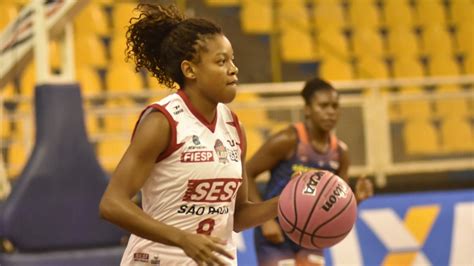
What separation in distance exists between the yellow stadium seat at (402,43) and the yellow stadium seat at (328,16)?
29.9 inches

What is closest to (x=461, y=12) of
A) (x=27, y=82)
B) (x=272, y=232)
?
(x=27, y=82)

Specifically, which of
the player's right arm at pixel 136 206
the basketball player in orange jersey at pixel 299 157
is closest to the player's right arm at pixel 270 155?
the basketball player in orange jersey at pixel 299 157

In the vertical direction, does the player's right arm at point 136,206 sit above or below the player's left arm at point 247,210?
above

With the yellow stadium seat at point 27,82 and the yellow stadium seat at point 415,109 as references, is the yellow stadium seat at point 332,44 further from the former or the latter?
the yellow stadium seat at point 27,82

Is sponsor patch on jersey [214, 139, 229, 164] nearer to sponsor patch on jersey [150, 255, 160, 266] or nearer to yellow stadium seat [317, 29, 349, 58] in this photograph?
sponsor patch on jersey [150, 255, 160, 266]

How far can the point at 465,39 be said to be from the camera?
50.1 ft

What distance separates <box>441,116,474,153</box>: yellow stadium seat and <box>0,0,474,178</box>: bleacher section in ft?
0.04

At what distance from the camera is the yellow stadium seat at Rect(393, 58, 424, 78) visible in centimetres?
1480

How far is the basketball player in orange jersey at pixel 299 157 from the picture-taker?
6883 millimetres

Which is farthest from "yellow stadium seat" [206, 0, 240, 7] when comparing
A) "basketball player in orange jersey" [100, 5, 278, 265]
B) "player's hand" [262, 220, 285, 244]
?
"basketball player in orange jersey" [100, 5, 278, 265]

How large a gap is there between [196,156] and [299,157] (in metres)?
2.81

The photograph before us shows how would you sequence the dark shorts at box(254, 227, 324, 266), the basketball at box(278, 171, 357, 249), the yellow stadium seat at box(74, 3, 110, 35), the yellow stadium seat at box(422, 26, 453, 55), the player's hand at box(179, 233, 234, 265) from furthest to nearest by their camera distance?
1. the yellow stadium seat at box(422, 26, 453, 55)
2. the yellow stadium seat at box(74, 3, 110, 35)
3. the dark shorts at box(254, 227, 324, 266)
4. the basketball at box(278, 171, 357, 249)
5. the player's hand at box(179, 233, 234, 265)

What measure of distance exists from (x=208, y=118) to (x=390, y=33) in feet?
36.3

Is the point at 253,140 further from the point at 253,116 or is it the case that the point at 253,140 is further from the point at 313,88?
the point at 313,88
